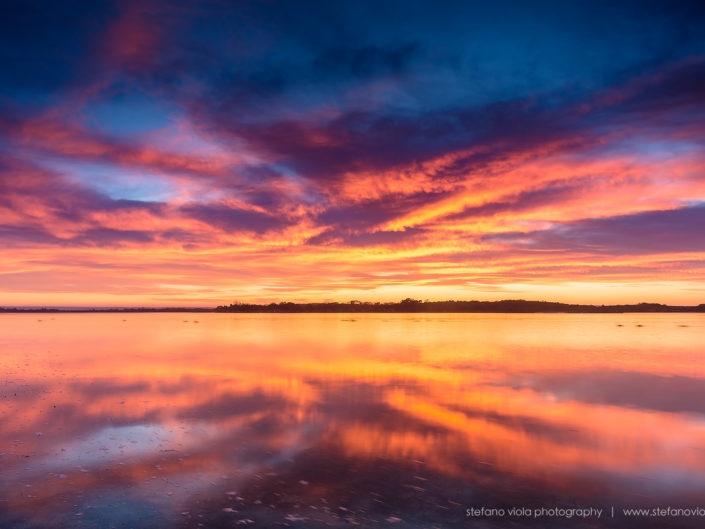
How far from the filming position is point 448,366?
2672 centimetres

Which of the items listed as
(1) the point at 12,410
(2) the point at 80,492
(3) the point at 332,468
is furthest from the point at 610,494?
(1) the point at 12,410

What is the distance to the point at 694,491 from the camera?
882cm

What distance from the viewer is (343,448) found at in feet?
36.9

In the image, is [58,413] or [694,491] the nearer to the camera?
[694,491]

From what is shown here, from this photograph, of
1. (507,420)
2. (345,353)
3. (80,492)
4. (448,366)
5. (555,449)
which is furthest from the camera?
(345,353)

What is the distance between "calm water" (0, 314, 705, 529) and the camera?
7852mm

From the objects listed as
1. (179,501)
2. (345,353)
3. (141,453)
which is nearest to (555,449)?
(179,501)

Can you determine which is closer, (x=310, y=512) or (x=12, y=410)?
(x=310, y=512)

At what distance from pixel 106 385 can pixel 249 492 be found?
14128 mm

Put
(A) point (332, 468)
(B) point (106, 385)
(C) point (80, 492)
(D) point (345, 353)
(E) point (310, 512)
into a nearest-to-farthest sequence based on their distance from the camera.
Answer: (E) point (310, 512) → (C) point (80, 492) → (A) point (332, 468) → (B) point (106, 385) → (D) point (345, 353)

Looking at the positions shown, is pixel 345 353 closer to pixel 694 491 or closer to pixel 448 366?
pixel 448 366

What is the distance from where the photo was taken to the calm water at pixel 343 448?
7.85 metres

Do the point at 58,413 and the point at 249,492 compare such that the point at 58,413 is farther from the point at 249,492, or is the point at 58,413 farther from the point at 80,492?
the point at 249,492

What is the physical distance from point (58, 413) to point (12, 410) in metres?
1.59
